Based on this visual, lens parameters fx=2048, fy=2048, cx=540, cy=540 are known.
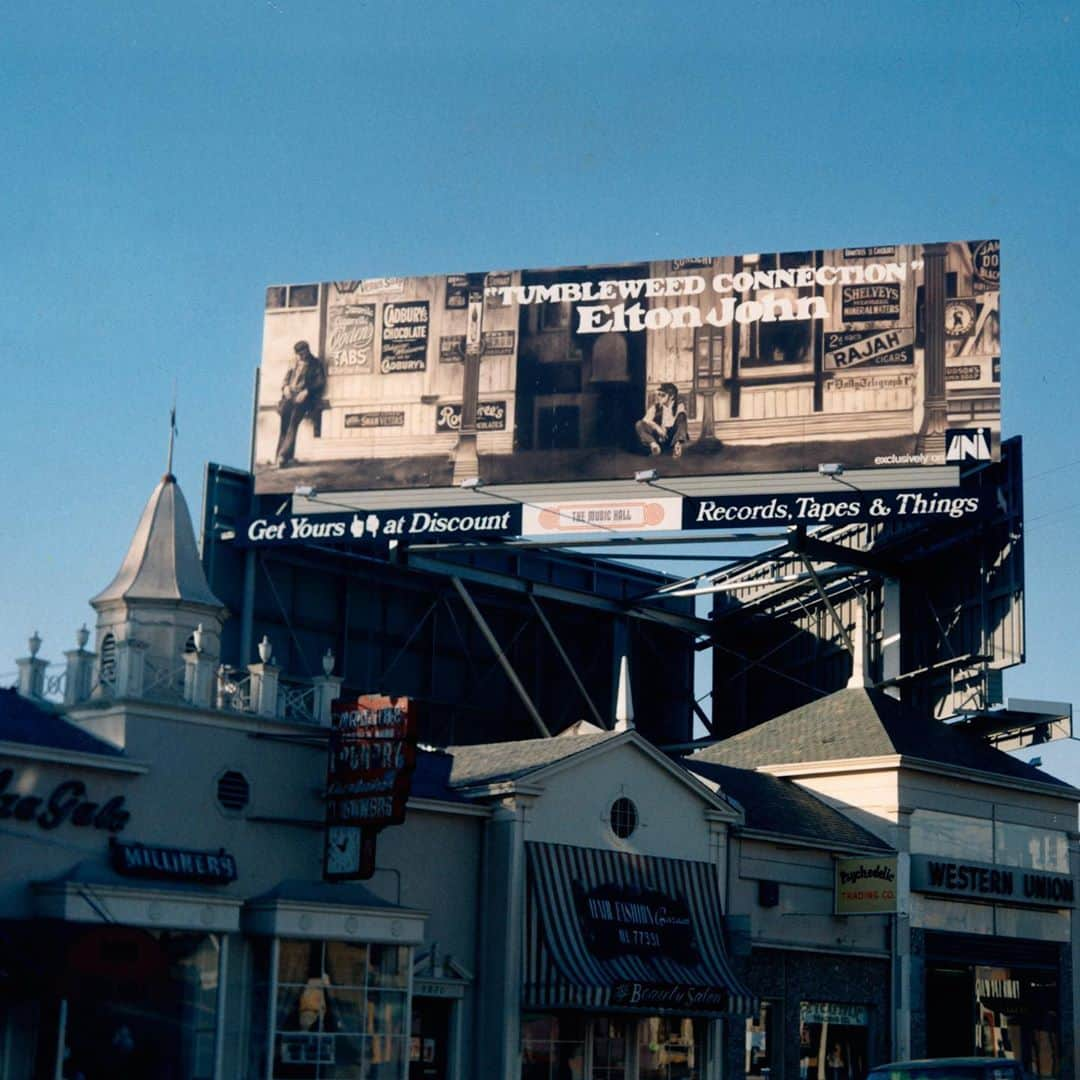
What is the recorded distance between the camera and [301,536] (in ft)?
178

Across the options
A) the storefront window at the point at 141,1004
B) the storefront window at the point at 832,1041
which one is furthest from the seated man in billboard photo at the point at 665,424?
the storefront window at the point at 141,1004

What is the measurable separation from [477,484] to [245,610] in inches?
334

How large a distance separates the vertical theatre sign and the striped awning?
175 inches

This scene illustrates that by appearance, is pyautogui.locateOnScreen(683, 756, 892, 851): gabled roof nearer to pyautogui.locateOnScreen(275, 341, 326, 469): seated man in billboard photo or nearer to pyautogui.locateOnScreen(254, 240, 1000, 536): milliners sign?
pyautogui.locateOnScreen(254, 240, 1000, 536): milliners sign

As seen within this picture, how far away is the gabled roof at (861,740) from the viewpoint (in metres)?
44.5

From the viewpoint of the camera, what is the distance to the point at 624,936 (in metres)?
37.0

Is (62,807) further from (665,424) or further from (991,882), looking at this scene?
(665,424)

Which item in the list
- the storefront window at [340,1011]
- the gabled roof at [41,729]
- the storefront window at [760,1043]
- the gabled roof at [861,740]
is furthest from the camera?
the gabled roof at [861,740]

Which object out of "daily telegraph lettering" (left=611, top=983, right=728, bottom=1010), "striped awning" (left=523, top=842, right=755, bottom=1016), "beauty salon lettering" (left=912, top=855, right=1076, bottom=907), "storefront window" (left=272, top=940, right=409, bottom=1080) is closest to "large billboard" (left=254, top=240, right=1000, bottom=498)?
"beauty salon lettering" (left=912, top=855, right=1076, bottom=907)

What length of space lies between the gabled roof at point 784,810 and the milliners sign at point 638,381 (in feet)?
28.7

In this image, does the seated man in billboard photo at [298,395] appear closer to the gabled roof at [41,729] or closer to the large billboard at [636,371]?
the large billboard at [636,371]

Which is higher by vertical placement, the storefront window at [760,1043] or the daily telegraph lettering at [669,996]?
the daily telegraph lettering at [669,996]

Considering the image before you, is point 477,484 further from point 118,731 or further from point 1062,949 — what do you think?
point 118,731

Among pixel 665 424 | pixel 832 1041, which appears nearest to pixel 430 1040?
pixel 832 1041
